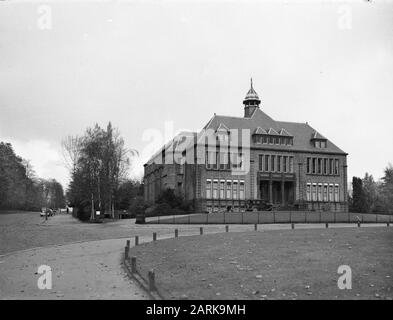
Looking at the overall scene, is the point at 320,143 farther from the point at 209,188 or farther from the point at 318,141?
the point at 209,188

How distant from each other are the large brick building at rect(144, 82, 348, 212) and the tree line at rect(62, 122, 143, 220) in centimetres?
1138

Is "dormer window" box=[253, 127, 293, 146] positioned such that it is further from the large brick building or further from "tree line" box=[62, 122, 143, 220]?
"tree line" box=[62, 122, 143, 220]

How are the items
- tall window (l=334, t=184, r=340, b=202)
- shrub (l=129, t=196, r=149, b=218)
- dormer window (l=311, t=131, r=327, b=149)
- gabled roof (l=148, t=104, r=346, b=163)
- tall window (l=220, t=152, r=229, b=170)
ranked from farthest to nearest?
dormer window (l=311, t=131, r=327, b=149) → tall window (l=334, t=184, r=340, b=202) → gabled roof (l=148, t=104, r=346, b=163) → tall window (l=220, t=152, r=229, b=170) → shrub (l=129, t=196, r=149, b=218)

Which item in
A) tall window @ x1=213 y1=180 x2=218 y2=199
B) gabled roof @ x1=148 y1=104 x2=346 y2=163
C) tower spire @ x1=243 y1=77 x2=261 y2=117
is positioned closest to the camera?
tall window @ x1=213 y1=180 x2=218 y2=199

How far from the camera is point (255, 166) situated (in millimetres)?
74438

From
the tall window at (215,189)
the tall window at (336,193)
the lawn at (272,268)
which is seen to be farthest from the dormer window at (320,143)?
the lawn at (272,268)

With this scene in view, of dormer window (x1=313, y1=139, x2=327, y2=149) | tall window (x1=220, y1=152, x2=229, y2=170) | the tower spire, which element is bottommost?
tall window (x1=220, y1=152, x2=229, y2=170)

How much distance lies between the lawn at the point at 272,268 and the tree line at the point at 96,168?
3652cm

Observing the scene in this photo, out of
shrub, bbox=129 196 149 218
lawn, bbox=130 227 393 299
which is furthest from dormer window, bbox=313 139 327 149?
lawn, bbox=130 227 393 299

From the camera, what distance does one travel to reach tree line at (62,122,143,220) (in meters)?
61.0

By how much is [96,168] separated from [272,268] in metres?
46.9

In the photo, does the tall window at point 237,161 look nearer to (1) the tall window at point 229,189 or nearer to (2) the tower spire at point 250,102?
(1) the tall window at point 229,189

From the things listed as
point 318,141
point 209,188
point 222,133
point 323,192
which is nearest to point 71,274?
point 209,188
